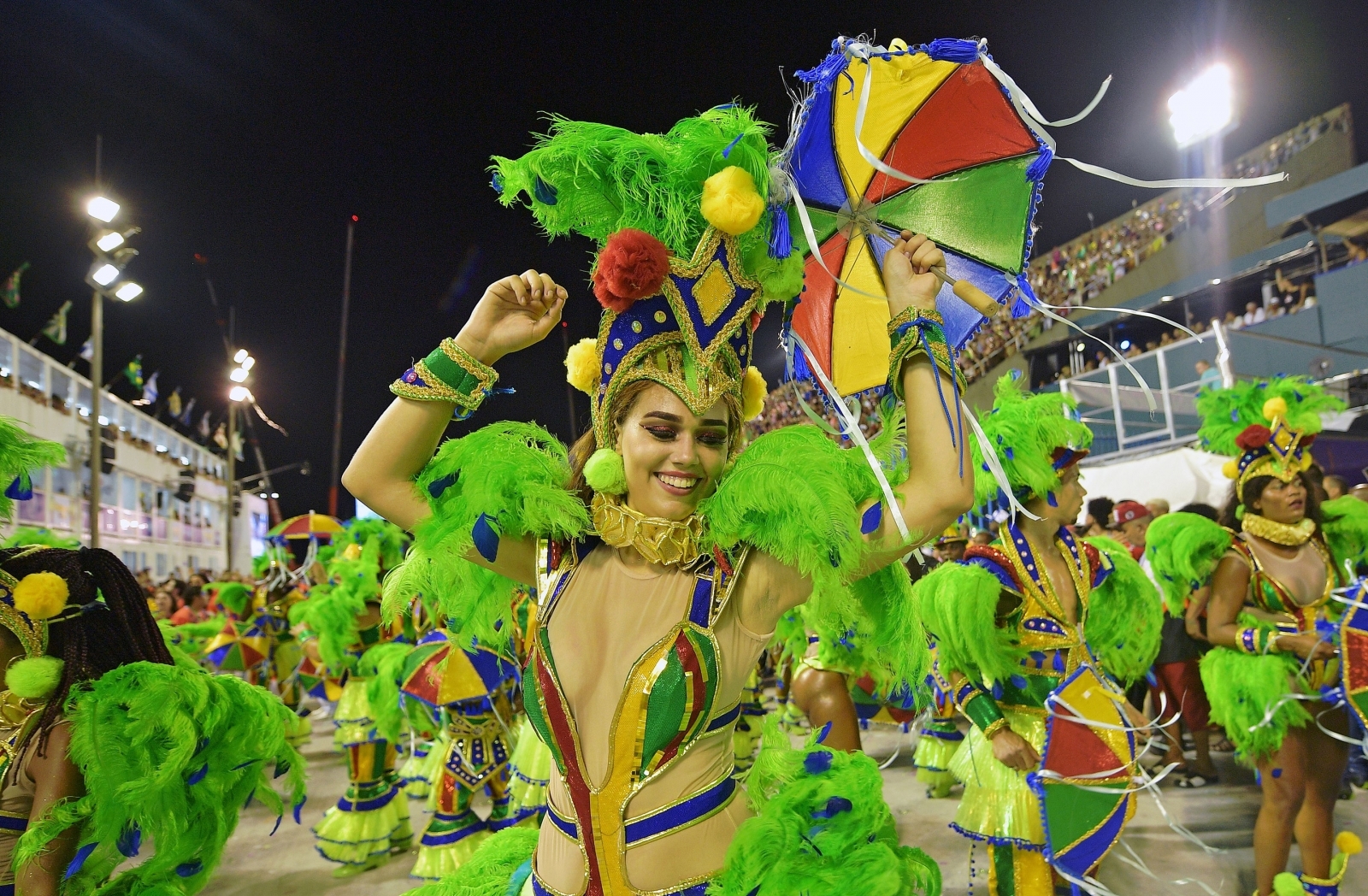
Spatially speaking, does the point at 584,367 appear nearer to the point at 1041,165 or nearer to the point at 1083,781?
the point at 1041,165

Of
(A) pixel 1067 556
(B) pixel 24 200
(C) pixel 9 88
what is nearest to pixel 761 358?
(A) pixel 1067 556

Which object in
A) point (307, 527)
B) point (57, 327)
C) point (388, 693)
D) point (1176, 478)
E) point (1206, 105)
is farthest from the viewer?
point (57, 327)

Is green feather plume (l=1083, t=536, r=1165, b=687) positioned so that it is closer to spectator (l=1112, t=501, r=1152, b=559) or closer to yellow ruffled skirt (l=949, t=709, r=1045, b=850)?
yellow ruffled skirt (l=949, t=709, r=1045, b=850)

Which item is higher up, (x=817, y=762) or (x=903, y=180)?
(x=903, y=180)

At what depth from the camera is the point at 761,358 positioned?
2.31 m

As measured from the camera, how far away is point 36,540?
9.87 feet

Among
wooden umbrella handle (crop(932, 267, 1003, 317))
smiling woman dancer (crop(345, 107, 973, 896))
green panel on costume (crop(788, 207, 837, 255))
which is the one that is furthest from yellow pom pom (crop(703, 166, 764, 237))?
wooden umbrella handle (crop(932, 267, 1003, 317))

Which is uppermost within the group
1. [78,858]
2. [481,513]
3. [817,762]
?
[481,513]

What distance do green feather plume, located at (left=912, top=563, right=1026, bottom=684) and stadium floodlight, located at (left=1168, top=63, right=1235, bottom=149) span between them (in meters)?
13.1

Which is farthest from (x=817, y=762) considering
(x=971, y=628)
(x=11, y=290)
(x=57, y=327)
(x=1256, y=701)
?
(x=57, y=327)

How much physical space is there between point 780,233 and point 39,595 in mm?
2370

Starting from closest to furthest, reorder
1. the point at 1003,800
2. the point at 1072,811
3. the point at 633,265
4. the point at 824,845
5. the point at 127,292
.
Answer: the point at 824,845 → the point at 633,265 → the point at 1072,811 → the point at 1003,800 → the point at 127,292

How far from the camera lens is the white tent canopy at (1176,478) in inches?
320

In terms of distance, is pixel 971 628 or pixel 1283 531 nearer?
pixel 971 628
